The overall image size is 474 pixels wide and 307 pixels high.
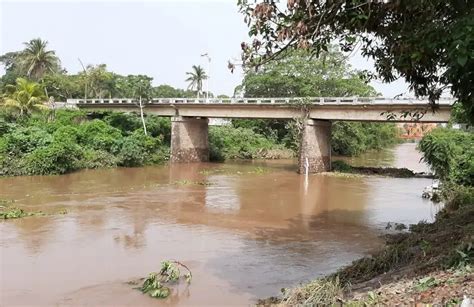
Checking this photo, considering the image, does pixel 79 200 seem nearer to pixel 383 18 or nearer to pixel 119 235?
pixel 119 235

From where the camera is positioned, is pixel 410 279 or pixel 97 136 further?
pixel 97 136

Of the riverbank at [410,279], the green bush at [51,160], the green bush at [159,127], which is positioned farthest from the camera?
the green bush at [159,127]

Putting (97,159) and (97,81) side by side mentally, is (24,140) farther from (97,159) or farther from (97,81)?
(97,81)

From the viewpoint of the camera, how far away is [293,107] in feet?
106

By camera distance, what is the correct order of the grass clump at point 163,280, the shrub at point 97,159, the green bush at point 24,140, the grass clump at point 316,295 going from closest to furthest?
the grass clump at point 316,295 < the grass clump at point 163,280 < the green bush at point 24,140 < the shrub at point 97,159

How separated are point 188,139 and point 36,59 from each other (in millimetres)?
23637

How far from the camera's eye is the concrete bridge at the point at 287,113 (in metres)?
28.1

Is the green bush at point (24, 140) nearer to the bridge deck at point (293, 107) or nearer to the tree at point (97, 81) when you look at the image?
the bridge deck at point (293, 107)

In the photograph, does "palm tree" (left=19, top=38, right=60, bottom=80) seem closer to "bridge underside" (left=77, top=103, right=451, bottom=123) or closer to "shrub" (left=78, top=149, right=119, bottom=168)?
"bridge underside" (left=77, top=103, right=451, bottom=123)

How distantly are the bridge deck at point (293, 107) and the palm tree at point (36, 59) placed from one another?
13822mm

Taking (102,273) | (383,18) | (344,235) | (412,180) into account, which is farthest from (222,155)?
(383,18)

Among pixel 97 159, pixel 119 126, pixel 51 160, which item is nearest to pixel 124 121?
pixel 119 126

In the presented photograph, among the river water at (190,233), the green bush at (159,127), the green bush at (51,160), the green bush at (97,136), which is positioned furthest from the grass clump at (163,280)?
the green bush at (159,127)

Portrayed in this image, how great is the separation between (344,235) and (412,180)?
16924 mm
